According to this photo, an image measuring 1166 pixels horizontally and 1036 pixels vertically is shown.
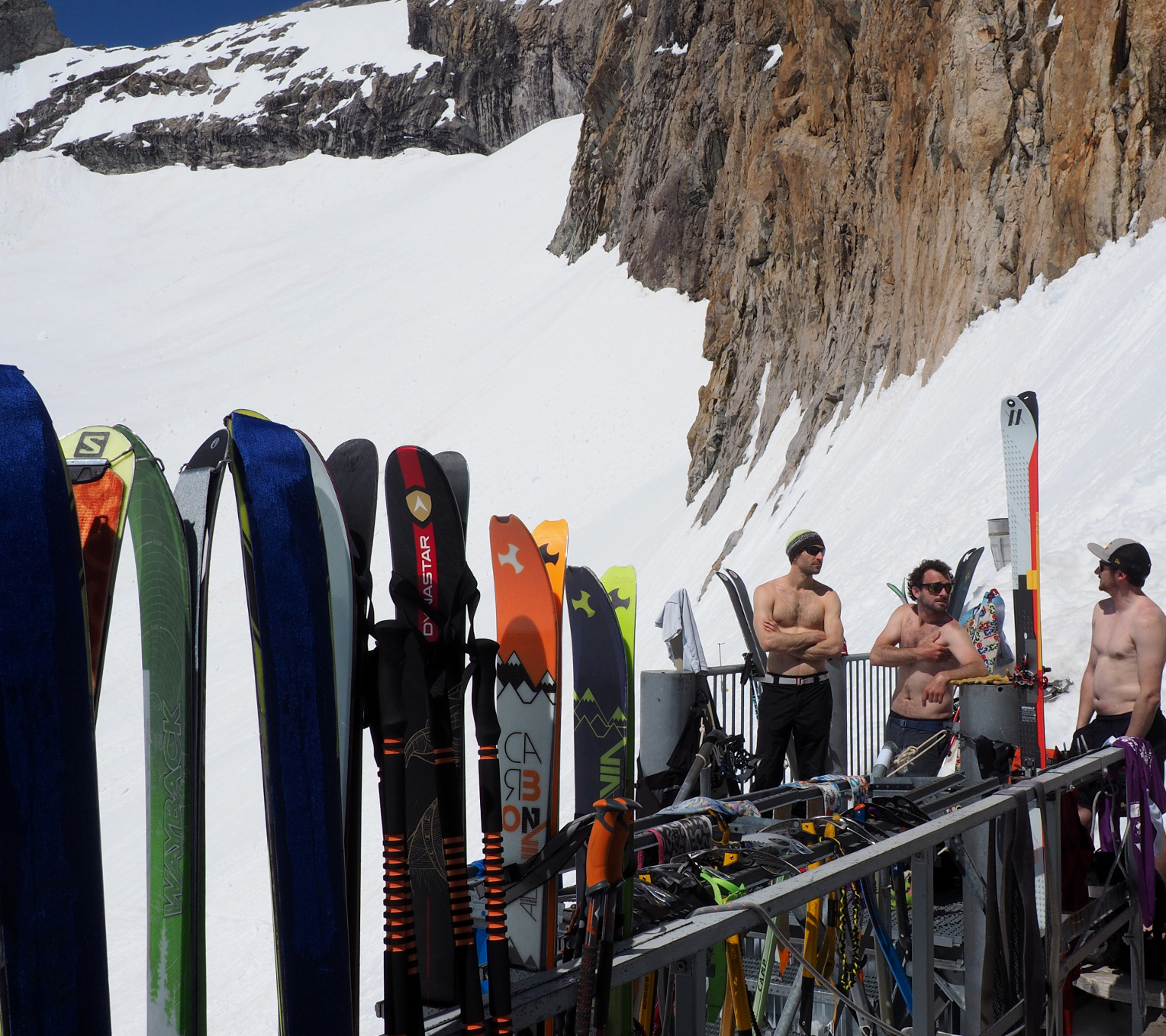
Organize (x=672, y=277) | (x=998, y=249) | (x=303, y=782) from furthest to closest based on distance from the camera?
1. (x=672, y=277)
2. (x=998, y=249)
3. (x=303, y=782)

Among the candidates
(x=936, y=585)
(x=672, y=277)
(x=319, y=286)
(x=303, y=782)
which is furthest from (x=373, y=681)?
(x=319, y=286)

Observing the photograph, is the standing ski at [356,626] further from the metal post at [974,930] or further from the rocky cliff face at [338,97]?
the rocky cliff face at [338,97]

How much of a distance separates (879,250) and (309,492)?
18.1 m

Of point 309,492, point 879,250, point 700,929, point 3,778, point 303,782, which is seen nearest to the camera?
point 3,778

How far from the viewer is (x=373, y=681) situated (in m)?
2.29

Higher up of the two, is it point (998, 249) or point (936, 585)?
point (998, 249)

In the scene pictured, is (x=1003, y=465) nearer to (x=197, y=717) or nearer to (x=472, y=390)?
(x=197, y=717)

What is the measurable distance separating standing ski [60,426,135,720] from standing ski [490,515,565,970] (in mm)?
834

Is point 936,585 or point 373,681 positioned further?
point 936,585

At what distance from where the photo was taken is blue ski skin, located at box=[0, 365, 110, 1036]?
1.58 metres

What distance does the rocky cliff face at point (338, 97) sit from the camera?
65312mm

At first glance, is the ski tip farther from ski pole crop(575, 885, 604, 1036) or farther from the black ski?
the black ski

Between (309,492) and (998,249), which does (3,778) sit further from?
(998,249)

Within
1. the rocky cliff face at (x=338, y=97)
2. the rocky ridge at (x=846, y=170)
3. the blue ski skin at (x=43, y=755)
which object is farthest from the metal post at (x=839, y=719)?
the rocky cliff face at (x=338, y=97)
